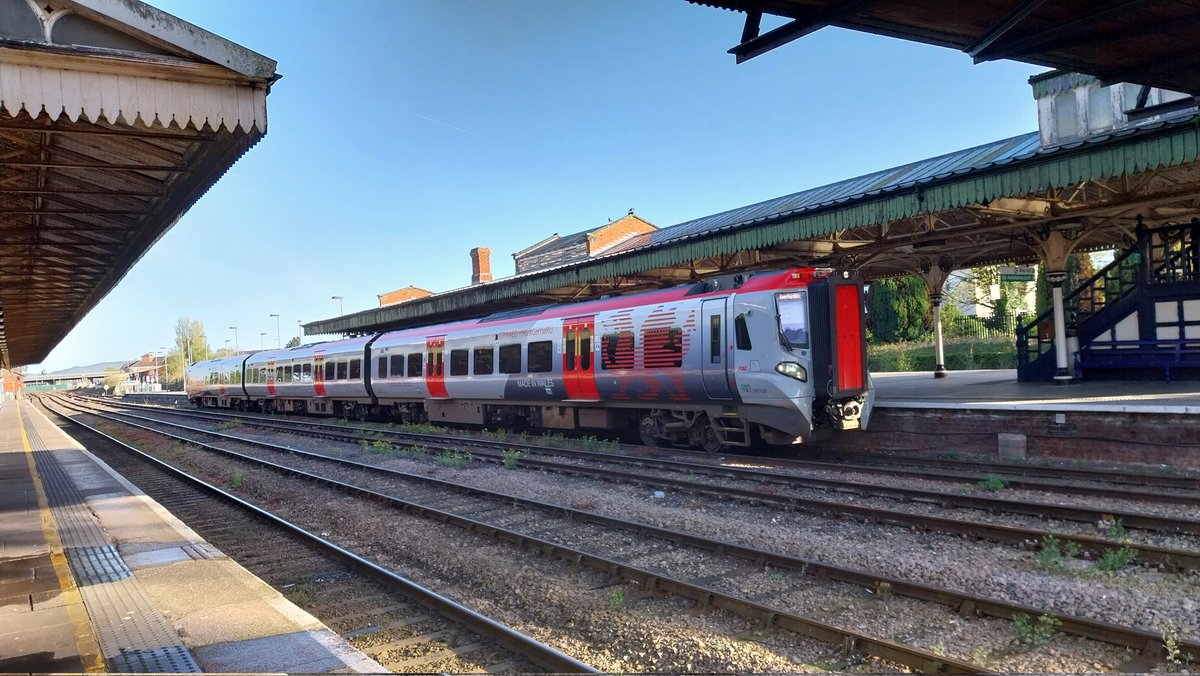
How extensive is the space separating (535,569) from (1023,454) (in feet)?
30.0

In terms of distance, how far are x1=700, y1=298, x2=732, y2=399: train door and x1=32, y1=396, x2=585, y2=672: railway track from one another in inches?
263

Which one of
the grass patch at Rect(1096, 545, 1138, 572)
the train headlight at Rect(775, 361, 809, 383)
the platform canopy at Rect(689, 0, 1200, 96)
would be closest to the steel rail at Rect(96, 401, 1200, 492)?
the train headlight at Rect(775, 361, 809, 383)

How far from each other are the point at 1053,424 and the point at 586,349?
27.4 feet

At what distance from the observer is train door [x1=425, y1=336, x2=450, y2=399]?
19438 mm

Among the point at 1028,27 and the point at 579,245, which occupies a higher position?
the point at 579,245

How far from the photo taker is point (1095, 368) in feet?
52.5

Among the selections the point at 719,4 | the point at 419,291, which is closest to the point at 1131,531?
the point at 719,4

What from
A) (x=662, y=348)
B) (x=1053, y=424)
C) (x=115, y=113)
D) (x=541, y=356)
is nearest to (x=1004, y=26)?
(x=115, y=113)

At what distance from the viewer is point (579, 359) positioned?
1480 cm

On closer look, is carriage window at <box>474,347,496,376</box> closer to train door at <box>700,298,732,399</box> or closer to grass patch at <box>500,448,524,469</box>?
grass patch at <box>500,448,524,469</box>

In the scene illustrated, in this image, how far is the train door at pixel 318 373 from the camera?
26.6m

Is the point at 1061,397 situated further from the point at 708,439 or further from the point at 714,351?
the point at 714,351

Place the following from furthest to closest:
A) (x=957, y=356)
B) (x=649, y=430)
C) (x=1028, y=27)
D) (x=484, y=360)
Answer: (x=957, y=356), (x=484, y=360), (x=649, y=430), (x=1028, y=27)

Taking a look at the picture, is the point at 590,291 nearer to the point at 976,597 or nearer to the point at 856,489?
the point at 856,489
